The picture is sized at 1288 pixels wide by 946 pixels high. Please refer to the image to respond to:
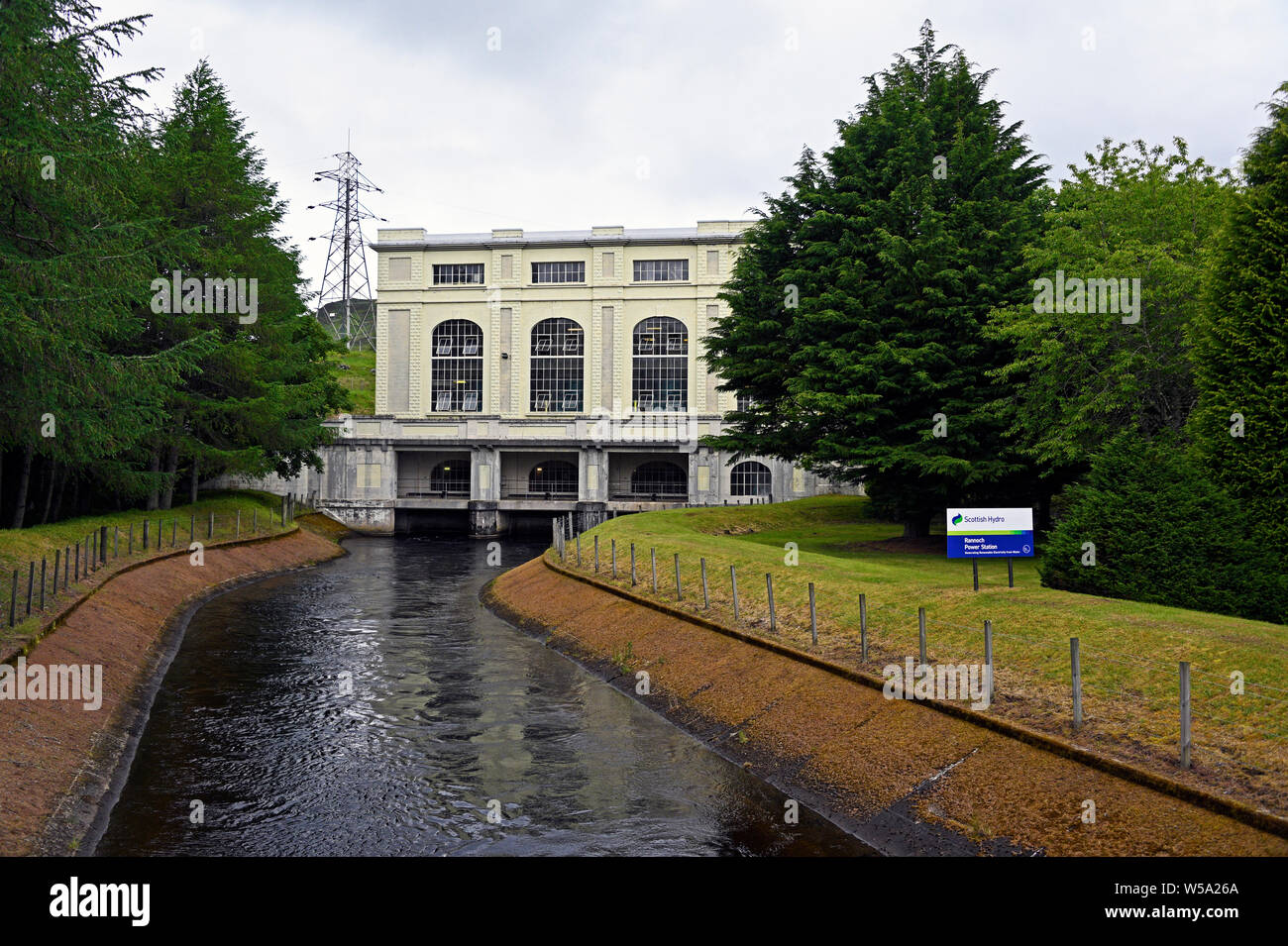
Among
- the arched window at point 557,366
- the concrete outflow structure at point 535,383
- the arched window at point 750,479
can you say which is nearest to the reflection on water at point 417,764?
the concrete outflow structure at point 535,383

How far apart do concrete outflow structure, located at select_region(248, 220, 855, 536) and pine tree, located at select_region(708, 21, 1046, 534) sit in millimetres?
29062

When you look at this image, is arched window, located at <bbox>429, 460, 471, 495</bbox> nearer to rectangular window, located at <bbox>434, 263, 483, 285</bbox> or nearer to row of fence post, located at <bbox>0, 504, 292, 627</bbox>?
rectangular window, located at <bbox>434, 263, 483, 285</bbox>

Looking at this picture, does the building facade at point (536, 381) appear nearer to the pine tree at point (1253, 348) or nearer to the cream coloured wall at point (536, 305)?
the cream coloured wall at point (536, 305)

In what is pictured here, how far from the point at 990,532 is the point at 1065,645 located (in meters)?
3.97

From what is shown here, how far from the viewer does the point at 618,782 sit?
13.6m

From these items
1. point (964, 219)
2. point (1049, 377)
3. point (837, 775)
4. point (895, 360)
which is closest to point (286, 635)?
point (837, 775)

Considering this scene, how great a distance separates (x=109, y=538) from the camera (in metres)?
33.7

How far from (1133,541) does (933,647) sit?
19.6ft

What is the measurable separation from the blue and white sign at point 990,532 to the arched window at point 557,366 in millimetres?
62502

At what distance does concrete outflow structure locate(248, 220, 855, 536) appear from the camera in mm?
67062

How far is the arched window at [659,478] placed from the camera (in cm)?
7347

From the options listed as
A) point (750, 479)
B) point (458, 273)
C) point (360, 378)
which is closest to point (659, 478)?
point (750, 479)

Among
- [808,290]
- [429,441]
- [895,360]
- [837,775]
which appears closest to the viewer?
[837,775]

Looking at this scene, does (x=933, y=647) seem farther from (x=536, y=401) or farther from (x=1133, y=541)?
(x=536, y=401)
